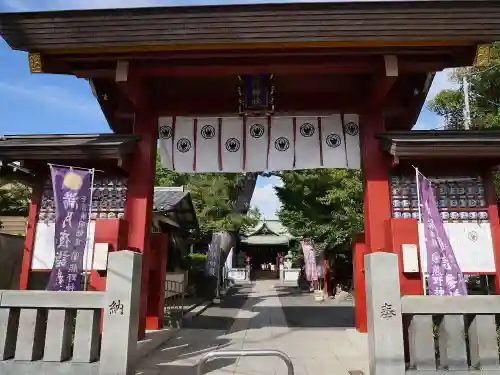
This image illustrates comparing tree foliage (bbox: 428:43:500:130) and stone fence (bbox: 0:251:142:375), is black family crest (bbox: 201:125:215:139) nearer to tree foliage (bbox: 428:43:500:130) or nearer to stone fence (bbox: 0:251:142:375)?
stone fence (bbox: 0:251:142:375)

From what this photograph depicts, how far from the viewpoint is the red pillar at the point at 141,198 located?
7426mm

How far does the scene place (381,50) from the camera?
6520mm

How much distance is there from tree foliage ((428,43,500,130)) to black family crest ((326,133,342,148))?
440 inches

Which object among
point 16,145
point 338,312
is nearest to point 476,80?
point 338,312

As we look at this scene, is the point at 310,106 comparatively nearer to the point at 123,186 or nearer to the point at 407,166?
the point at 407,166

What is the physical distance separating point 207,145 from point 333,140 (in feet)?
8.21

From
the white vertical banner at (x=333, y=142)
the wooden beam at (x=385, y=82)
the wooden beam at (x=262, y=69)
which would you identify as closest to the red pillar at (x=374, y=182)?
the wooden beam at (x=385, y=82)

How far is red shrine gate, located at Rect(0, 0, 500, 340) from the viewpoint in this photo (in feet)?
20.3

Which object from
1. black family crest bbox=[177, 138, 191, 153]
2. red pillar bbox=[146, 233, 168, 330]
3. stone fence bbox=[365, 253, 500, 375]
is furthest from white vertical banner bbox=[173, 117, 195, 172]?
stone fence bbox=[365, 253, 500, 375]

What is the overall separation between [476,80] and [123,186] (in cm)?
1990

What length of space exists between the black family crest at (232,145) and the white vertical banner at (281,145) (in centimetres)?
66

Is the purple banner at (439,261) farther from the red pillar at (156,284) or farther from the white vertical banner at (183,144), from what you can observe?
the red pillar at (156,284)

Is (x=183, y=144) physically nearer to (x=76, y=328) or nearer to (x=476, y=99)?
(x=76, y=328)

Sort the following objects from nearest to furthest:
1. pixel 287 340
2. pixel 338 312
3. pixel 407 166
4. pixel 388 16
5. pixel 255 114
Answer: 1. pixel 388 16
2. pixel 407 166
3. pixel 255 114
4. pixel 287 340
5. pixel 338 312
